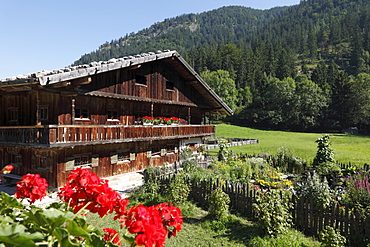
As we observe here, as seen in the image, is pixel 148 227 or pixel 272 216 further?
pixel 272 216

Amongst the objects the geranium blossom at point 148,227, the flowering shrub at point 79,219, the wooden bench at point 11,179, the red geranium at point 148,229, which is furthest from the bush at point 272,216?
the wooden bench at point 11,179

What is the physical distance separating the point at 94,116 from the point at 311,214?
44.1 feet

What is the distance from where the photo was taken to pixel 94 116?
1595 cm

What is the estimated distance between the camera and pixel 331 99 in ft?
220

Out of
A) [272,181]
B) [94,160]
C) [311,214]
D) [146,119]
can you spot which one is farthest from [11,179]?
[311,214]

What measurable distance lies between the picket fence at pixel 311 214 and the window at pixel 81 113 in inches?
348

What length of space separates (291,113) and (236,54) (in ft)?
161

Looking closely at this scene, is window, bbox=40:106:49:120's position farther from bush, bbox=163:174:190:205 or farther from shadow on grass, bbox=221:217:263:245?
shadow on grass, bbox=221:217:263:245

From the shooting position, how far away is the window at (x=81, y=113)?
1503 centimetres

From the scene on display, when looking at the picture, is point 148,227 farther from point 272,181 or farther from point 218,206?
point 272,181

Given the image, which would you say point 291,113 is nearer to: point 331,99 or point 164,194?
point 331,99

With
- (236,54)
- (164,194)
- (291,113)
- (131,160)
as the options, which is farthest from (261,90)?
(164,194)

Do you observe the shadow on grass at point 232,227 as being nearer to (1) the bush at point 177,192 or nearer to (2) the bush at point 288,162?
(1) the bush at point 177,192

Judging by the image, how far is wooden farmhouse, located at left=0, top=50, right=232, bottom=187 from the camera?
12.6 meters
